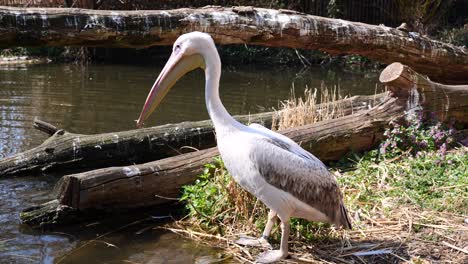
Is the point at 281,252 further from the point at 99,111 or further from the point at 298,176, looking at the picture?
the point at 99,111

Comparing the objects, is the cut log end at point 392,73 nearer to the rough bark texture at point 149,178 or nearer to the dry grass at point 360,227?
the rough bark texture at point 149,178

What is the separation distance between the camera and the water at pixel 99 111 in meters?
4.65

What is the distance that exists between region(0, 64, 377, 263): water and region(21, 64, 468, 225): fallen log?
29 centimetres

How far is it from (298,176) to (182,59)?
1.28 meters

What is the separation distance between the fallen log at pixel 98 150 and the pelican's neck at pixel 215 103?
2.10m

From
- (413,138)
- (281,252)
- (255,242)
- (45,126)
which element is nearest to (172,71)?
(255,242)

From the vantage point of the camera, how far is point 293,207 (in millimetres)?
4273

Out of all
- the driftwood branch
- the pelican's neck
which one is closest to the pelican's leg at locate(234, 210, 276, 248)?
the pelican's neck

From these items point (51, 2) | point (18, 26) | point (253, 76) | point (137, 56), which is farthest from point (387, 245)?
point (137, 56)

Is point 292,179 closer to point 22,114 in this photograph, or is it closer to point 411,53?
point 411,53

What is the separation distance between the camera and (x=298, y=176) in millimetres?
4227

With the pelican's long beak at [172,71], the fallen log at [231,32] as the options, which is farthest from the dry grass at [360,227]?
the fallen log at [231,32]

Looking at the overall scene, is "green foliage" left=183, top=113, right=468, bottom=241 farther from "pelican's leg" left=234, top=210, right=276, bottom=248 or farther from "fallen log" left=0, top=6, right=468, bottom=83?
"fallen log" left=0, top=6, right=468, bottom=83

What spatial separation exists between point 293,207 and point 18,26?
3298 mm
